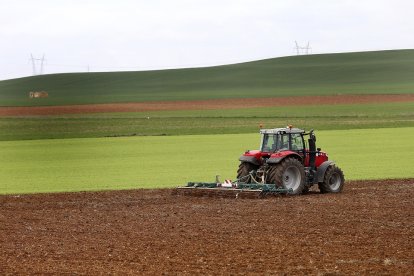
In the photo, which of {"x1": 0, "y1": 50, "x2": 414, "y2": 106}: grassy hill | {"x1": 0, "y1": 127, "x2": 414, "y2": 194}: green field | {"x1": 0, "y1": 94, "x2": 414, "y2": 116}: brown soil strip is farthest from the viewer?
{"x1": 0, "y1": 50, "x2": 414, "y2": 106}: grassy hill

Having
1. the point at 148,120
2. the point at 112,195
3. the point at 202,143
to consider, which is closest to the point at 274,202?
the point at 112,195

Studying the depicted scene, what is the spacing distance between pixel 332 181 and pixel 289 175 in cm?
191

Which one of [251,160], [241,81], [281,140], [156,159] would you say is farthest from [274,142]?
[241,81]

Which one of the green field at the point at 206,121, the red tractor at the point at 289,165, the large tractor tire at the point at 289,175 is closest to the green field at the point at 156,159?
the green field at the point at 206,121

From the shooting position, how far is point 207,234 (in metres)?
19.5

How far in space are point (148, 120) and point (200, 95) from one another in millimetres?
41493

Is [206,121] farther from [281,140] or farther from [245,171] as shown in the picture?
[281,140]

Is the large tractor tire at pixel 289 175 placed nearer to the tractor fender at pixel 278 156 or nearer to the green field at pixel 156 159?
the tractor fender at pixel 278 156

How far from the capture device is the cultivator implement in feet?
86.9

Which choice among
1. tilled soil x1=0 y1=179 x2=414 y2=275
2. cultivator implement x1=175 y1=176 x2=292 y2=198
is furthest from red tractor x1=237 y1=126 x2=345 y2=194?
tilled soil x1=0 y1=179 x2=414 y2=275

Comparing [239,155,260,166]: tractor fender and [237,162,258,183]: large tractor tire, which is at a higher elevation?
[239,155,260,166]: tractor fender

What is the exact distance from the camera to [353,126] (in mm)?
63406

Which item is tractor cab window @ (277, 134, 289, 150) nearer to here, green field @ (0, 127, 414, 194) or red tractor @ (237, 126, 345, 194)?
red tractor @ (237, 126, 345, 194)

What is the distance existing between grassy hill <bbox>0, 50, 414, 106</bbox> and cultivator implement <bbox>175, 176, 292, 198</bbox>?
77827 millimetres
